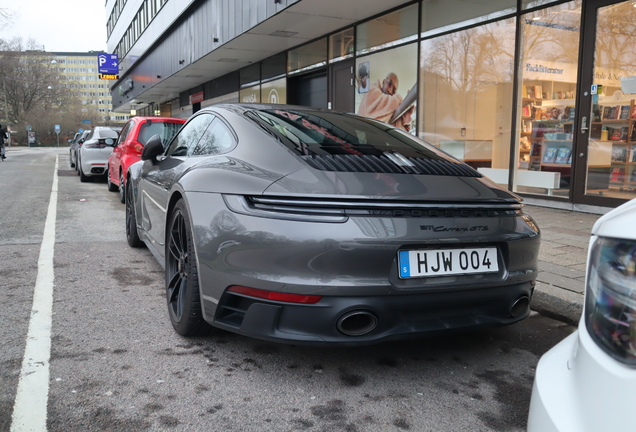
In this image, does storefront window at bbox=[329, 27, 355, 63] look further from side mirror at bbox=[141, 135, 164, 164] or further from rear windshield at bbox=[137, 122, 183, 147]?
side mirror at bbox=[141, 135, 164, 164]

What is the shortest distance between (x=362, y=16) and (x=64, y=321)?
10.0 metres

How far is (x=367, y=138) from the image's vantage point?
3.16m

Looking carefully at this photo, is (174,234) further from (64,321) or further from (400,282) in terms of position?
(400,282)

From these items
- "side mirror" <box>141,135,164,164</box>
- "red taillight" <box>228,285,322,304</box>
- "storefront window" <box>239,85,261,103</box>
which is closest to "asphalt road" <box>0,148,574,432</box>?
"red taillight" <box>228,285,322,304</box>

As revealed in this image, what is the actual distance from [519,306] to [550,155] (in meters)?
6.09

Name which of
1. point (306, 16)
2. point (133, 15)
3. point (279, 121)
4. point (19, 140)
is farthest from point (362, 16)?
point (19, 140)

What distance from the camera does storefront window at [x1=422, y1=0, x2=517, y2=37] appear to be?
862 centimetres

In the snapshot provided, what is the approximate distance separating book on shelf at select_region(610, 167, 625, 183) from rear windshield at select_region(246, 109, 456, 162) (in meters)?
4.91

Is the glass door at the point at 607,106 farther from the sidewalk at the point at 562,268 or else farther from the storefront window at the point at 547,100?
the sidewalk at the point at 562,268

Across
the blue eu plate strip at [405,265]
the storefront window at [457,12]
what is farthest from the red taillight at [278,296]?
the storefront window at [457,12]

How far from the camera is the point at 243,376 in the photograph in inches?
104

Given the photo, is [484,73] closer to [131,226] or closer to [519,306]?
[131,226]

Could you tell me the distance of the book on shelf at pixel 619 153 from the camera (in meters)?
7.14

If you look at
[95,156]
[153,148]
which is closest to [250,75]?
[95,156]
